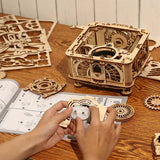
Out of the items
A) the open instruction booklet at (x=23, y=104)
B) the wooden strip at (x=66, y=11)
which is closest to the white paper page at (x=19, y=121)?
the open instruction booklet at (x=23, y=104)

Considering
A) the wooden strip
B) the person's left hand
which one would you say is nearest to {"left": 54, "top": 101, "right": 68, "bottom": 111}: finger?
the person's left hand

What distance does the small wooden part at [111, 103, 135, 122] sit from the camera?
1.32m

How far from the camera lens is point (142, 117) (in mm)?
1335

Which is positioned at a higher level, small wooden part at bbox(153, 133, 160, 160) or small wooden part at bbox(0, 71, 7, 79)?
small wooden part at bbox(0, 71, 7, 79)

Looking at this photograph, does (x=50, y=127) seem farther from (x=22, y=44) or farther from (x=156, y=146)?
(x=22, y=44)

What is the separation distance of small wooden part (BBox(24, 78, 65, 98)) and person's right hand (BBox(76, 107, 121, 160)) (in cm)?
36

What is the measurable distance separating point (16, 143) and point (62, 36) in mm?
833

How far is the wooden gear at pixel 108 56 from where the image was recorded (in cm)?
138

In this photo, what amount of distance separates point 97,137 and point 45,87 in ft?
1.64

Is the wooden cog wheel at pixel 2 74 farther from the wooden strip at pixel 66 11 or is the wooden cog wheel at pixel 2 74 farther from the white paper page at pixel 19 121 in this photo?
the wooden strip at pixel 66 11

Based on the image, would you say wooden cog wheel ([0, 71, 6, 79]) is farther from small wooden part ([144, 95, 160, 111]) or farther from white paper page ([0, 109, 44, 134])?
small wooden part ([144, 95, 160, 111])

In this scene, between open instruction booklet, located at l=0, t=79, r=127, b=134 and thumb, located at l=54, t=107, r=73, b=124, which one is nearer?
→ thumb, located at l=54, t=107, r=73, b=124

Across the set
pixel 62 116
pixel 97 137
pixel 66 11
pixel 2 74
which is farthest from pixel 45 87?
pixel 66 11

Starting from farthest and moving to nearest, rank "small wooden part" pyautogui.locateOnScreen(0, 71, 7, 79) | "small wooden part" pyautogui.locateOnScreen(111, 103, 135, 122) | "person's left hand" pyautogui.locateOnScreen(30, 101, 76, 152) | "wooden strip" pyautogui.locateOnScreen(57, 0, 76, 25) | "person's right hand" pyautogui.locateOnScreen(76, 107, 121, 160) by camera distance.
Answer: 1. "wooden strip" pyautogui.locateOnScreen(57, 0, 76, 25)
2. "small wooden part" pyautogui.locateOnScreen(0, 71, 7, 79)
3. "small wooden part" pyautogui.locateOnScreen(111, 103, 135, 122)
4. "person's left hand" pyautogui.locateOnScreen(30, 101, 76, 152)
5. "person's right hand" pyautogui.locateOnScreen(76, 107, 121, 160)
